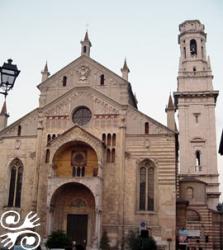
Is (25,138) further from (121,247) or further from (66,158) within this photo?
(121,247)

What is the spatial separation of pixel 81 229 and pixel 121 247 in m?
4.00

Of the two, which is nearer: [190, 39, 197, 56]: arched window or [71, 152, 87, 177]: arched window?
[71, 152, 87, 177]: arched window

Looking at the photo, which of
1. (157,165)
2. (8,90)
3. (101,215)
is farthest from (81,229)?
(8,90)

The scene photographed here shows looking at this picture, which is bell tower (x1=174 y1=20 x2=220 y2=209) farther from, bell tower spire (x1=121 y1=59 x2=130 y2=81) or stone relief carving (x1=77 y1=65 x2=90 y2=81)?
stone relief carving (x1=77 y1=65 x2=90 y2=81)

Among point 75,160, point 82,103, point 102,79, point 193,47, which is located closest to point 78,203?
point 75,160

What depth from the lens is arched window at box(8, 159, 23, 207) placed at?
3512 cm

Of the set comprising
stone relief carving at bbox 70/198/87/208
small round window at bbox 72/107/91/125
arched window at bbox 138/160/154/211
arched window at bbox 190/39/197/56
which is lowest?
stone relief carving at bbox 70/198/87/208

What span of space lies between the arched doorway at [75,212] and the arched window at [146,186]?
13.8 feet

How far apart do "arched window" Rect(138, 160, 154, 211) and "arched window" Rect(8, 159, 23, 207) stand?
1080 cm

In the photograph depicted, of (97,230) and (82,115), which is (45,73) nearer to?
(82,115)

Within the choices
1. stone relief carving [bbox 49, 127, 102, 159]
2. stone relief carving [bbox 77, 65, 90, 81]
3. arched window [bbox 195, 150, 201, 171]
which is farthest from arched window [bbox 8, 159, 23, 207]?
arched window [bbox 195, 150, 201, 171]

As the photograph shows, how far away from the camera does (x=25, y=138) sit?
3612 centimetres

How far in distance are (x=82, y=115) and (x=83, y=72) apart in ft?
14.1

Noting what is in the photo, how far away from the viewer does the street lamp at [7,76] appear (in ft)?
33.9
